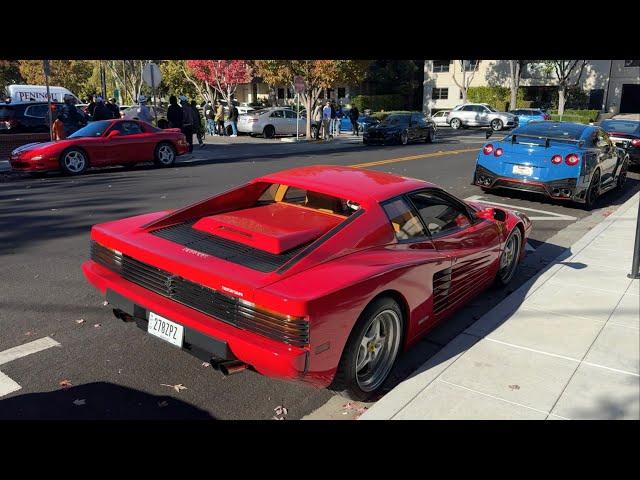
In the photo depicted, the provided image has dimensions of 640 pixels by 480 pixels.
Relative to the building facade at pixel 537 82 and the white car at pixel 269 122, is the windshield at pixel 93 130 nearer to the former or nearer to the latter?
the white car at pixel 269 122

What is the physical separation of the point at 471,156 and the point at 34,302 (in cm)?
1621

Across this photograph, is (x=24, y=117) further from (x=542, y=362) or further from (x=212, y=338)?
(x=542, y=362)

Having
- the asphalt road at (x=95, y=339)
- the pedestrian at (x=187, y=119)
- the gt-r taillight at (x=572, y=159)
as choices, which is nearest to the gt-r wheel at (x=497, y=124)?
the pedestrian at (x=187, y=119)

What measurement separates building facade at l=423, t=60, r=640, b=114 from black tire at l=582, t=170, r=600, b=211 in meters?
35.5

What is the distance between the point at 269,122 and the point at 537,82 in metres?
31.5

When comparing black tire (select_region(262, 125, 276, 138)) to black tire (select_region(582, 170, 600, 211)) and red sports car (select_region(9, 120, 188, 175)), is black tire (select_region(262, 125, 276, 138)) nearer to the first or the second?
red sports car (select_region(9, 120, 188, 175))

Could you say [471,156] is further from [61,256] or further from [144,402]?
[144,402]

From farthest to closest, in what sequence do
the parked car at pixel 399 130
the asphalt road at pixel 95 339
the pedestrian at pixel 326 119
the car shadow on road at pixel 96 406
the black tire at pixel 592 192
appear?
the pedestrian at pixel 326 119, the parked car at pixel 399 130, the black tire at pixel 592 192, the asphalt road at pixel 95 339, the car shadow on road at pixel 96 406

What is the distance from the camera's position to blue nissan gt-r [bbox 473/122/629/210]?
9.40 meters

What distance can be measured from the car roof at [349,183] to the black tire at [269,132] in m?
22.5

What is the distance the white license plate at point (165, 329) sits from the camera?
3354 millimetres
